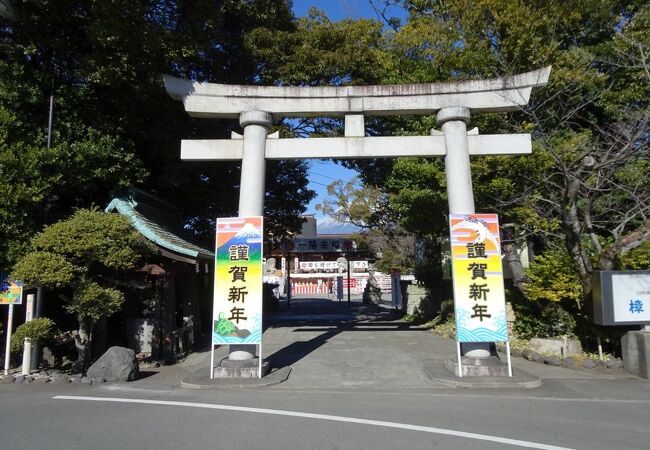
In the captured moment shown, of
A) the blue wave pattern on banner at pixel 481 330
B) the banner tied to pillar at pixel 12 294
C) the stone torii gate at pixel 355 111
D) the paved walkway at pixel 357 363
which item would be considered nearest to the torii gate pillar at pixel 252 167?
the stone torii gate at pixel 355 111

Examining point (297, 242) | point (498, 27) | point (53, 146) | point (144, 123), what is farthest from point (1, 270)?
point (297, 242)

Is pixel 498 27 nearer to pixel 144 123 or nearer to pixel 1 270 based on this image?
pixel 144 123

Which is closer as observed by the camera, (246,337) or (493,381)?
(493,381)

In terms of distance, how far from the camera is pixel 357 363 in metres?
10.4

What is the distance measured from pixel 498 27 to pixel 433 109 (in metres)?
4.30

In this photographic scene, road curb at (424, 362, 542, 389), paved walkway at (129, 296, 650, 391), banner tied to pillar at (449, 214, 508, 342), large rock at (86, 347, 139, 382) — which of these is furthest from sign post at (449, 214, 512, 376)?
large rock at (86, 347, 139, 382)

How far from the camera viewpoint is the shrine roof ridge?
9.81 m

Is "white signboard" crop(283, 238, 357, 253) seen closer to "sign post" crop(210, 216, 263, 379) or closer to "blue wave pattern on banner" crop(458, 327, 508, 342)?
"sign post" crop(210, 216, 263, 379)

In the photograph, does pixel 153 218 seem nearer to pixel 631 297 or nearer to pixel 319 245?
pixel 631 297

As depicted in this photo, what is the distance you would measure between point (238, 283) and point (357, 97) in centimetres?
444

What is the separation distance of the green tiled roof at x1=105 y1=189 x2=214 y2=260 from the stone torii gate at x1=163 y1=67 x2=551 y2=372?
7.00 feet

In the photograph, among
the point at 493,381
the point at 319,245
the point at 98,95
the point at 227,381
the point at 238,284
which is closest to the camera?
the point at 493,381

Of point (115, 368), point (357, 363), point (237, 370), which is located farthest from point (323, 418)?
point (115, 368)

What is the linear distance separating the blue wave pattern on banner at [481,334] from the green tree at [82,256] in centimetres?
635
